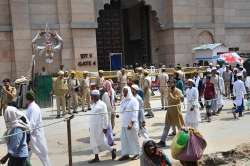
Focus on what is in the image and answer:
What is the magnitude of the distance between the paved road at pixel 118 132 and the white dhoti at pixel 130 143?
0.32 metres

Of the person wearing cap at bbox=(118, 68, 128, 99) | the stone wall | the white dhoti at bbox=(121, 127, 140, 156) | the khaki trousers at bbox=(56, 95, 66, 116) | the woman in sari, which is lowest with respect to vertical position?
the white dhoti at bbox=(121, 127, 140, 156)

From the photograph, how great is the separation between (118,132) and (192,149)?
8961 millimetres

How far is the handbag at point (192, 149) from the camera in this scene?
18.2 feet

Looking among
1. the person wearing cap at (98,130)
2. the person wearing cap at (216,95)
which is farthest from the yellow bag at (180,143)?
the person wearing cap at (216,95)

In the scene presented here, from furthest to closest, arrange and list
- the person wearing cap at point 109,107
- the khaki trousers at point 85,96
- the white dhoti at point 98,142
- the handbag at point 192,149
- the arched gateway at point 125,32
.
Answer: the arched gateway at point 125,32 < the khaki trousers at point 85,96 < the person wearing cap at point 109,107 < the white dhoti at point 98,142 < the handbag at point 192,149

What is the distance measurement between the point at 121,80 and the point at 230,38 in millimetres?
13035

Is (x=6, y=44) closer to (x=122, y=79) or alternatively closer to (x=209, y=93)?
(x=122, y=79)

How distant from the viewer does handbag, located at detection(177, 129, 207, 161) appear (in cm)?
554

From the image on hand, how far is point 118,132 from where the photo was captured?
14461mm

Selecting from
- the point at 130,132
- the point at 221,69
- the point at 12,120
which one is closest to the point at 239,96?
the point at 221,69

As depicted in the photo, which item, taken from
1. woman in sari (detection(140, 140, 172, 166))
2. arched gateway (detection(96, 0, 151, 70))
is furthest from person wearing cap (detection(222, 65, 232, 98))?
woman in sari (detection(140, 140, 172, 166))

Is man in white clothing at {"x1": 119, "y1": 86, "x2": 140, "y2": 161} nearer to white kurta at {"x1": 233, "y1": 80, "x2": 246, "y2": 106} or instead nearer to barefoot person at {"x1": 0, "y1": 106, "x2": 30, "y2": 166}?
barefoot person at {"x1": 0, "y1": 106, "x2": 30, "y2": 166}

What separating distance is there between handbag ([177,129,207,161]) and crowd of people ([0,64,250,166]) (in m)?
0.55

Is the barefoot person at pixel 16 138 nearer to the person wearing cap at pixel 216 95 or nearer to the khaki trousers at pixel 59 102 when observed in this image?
the khaki trousers at pixel 59 102
